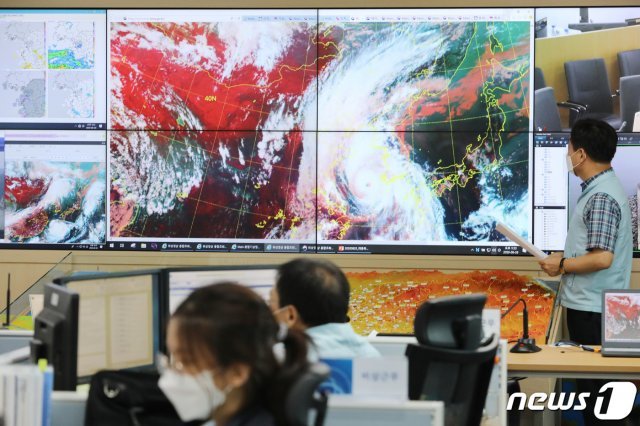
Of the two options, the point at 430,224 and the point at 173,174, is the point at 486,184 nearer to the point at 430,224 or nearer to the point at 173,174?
the point at 430,224

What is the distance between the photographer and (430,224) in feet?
17.4

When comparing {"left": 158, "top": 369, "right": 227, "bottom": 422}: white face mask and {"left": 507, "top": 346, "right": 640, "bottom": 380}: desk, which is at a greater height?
{"left": 158, "top": 369, "right": 227, "bottom": 422}: white face mask

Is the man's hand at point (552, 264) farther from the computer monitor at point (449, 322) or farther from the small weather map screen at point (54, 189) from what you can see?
the small weather map screen at point (54, 189)

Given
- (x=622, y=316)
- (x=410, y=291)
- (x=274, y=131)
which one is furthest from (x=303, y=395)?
(x=274, y=131)

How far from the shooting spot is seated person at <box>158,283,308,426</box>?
1591 mm

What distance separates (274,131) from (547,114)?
1.57 meters

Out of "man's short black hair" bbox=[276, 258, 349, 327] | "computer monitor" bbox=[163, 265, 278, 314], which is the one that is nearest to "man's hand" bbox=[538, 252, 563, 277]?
"computer monitor" bbox=[163, 265, 278, 314]

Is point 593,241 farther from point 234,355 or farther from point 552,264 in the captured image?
point 234,355

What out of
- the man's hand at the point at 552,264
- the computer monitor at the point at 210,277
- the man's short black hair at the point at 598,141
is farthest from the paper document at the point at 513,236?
the computer monitor at the point at 210,277

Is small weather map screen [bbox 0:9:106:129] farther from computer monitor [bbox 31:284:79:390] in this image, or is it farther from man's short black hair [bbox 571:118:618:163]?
computer monitor [bbox 31:284:79:390]

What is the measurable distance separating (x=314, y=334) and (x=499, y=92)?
308cm

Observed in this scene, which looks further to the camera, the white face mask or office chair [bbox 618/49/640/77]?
office chair [bbox 618/49/640/77]

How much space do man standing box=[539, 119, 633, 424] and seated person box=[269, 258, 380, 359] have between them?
6.37ft

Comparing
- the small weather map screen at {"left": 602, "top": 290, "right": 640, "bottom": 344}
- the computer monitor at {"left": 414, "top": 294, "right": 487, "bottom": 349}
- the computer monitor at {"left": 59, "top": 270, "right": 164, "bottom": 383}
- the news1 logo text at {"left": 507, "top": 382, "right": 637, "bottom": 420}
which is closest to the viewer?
the computer monitor at {"left": 414, "top": 294, "right": 487, "bottom": 349}
